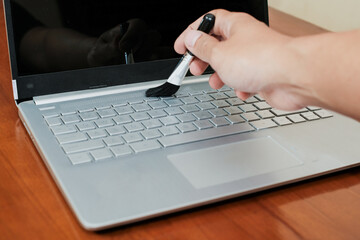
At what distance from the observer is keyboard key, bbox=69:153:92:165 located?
0.58 metres

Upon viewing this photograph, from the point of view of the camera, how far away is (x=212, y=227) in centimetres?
52

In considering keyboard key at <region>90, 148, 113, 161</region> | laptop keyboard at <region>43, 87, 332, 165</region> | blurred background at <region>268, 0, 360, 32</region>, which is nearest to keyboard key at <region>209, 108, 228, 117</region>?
laptop keyboard at <region>43, 87, 332, 165</region>

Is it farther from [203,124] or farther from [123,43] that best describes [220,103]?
[123,43]

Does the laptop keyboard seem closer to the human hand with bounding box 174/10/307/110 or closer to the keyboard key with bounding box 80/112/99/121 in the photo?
the keyboard key with bounding box 80/112/99/121

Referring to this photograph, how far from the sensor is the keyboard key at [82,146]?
603 mm

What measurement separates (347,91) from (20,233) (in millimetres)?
369

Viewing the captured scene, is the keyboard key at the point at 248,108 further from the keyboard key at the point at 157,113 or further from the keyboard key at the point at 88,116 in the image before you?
the keyboard key at the point at 88,116

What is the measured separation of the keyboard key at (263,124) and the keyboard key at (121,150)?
0.21m

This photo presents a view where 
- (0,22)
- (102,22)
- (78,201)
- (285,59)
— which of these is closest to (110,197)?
(78,201)

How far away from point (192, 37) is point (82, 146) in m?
0.21

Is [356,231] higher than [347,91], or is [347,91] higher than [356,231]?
[347,91]

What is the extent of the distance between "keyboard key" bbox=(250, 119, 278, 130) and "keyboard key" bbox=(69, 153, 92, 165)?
0.26 meters

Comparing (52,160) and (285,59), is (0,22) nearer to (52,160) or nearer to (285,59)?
(52,160)

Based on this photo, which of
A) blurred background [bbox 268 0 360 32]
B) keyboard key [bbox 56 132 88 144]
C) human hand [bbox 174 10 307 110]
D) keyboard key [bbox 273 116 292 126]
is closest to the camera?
human hand [bbox 174 10 307 110]
